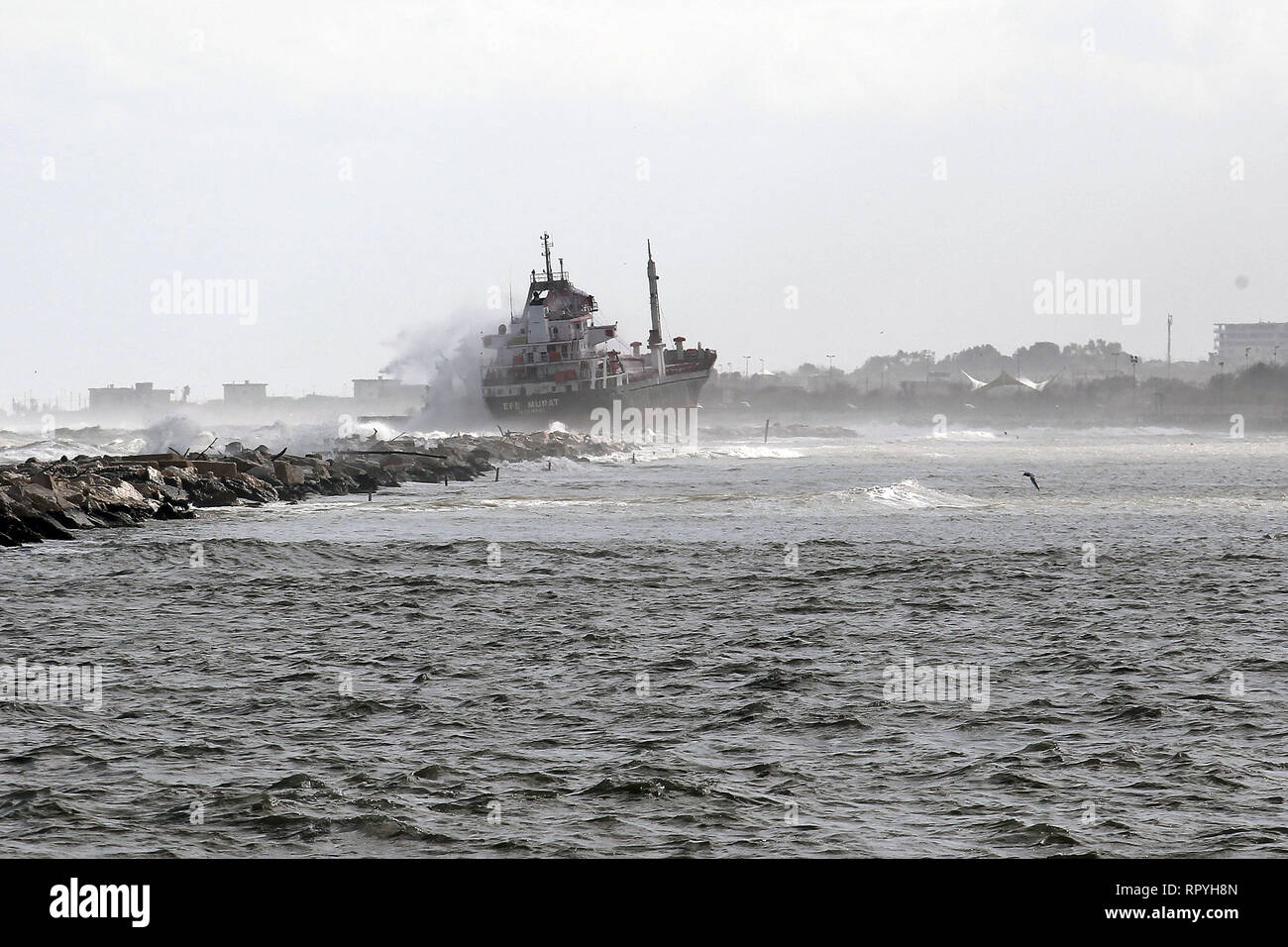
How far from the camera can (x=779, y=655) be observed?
45.4 feet

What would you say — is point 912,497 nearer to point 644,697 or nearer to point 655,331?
point 644,697

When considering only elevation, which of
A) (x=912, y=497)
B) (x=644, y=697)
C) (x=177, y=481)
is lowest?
(x=644, y=697)

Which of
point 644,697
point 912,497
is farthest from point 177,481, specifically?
point 644,697

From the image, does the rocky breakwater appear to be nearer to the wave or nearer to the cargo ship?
the wave

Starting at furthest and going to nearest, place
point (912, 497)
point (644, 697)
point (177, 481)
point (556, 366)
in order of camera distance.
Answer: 1. point (556, 366)
2. point (912, 497)
3. point (177, 481)
4. point (644, 697)

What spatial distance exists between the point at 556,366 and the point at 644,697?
8701cm

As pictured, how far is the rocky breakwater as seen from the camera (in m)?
28.9

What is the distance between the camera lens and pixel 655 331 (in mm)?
107875

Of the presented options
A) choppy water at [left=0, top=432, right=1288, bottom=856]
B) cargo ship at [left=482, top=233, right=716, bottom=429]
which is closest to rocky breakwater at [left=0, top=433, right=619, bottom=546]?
choppy water at [left=0, top=432, right=1288, bottom=856]

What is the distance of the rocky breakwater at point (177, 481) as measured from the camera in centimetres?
2891

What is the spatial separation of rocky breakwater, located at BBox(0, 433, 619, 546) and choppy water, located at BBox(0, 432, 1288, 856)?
1.87 meters

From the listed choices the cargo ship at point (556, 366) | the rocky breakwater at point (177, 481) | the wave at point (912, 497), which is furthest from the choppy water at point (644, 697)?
the cargo ship at point (556, 366)

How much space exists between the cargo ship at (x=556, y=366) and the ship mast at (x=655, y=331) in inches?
135
